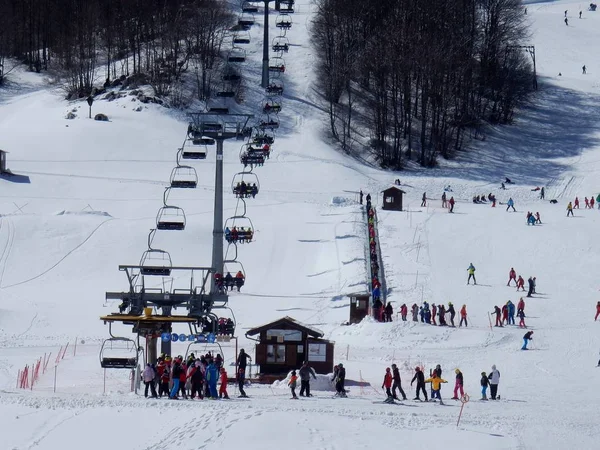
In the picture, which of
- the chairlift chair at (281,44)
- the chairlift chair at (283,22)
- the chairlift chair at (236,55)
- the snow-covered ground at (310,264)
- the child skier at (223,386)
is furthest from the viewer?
the chairlift chair at (283,22)

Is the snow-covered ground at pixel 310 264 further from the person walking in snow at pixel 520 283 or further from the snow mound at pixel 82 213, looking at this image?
the person walking in snow at pixel 520 283

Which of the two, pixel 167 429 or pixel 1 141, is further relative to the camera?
pixel 1 141

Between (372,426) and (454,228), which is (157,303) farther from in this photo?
(454,228)

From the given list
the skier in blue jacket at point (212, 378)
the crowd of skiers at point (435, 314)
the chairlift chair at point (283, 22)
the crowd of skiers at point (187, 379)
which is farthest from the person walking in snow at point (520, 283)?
the chairlift chair at point (283, 22)

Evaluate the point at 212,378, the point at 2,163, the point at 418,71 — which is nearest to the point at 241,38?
the point at 418,71

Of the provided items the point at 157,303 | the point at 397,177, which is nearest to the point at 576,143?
the point at 397,177

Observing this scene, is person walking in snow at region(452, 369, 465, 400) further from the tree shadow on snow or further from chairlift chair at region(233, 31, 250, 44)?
chairlift chair at region(233, 31, 250, 44)
